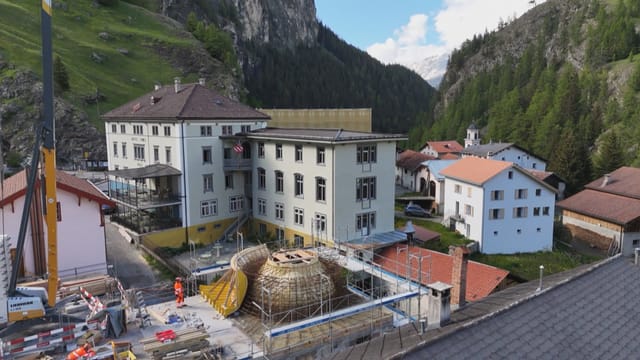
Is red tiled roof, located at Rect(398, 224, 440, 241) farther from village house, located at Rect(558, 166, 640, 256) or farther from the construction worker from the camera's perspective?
the construction worker

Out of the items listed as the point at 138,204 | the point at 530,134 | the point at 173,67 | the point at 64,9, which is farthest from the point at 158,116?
the point at 530,134

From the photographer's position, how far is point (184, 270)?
2603 centimetres

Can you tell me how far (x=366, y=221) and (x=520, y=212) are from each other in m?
15.4

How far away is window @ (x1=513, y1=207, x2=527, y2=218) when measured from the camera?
37.1m

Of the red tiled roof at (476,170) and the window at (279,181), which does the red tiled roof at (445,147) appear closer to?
the red tiled roof at (476,170)

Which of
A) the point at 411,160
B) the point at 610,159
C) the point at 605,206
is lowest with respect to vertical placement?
the point at 605,206

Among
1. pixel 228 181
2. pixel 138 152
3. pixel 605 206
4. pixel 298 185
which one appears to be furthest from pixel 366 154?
pixel 605 206

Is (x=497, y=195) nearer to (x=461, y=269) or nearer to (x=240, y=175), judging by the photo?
(x=240, y=175)

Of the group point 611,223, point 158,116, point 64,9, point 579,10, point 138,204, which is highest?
point 579,10

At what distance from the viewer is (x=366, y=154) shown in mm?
29703

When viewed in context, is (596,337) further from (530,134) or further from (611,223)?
(530,134)

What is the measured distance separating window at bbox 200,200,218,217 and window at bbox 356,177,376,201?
11591 millimetres

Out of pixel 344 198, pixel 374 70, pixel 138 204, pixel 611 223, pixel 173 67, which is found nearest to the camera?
pixel 344 198

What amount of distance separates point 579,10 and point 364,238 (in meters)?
130
